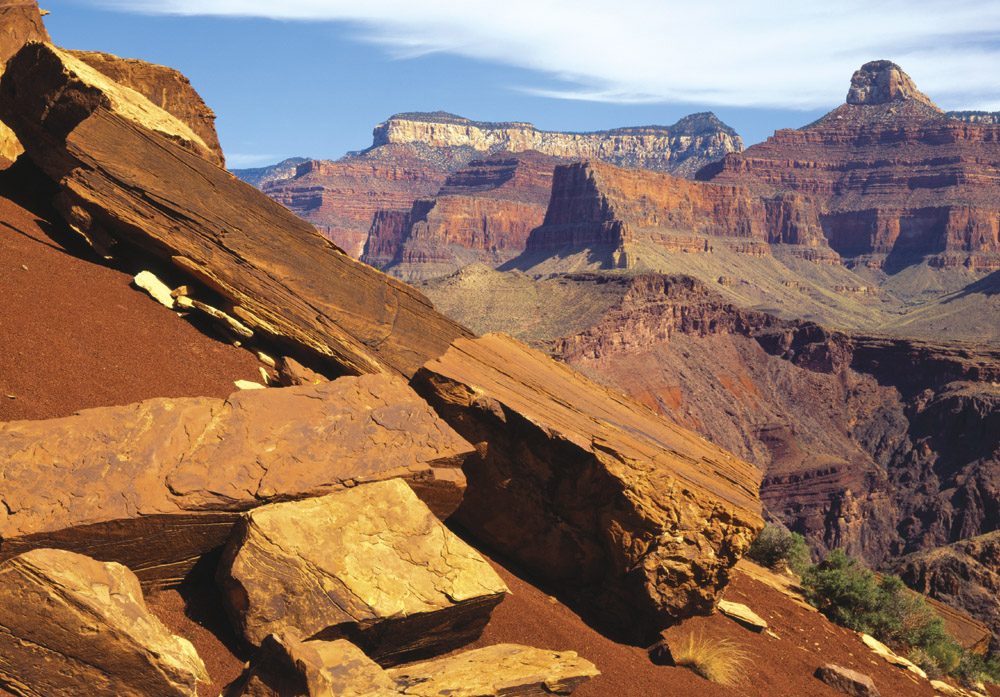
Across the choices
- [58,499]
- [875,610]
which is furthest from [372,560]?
[875,610]

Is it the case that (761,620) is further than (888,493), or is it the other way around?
(888,493)

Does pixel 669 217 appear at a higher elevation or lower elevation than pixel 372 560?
higher

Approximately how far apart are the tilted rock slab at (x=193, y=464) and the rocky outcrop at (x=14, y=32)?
8.79 meters

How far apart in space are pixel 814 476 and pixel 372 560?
79680mm

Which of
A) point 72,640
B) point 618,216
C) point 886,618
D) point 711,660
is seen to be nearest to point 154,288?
point 72,640

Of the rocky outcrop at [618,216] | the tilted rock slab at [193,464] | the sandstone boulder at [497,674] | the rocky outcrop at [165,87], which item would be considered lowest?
the sandstone boulder at [497,674]

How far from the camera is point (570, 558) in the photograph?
9820 mm

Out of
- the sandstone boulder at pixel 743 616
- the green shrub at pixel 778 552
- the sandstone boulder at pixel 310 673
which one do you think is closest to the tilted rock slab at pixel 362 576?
the sandstone boulder at pixel 310 673

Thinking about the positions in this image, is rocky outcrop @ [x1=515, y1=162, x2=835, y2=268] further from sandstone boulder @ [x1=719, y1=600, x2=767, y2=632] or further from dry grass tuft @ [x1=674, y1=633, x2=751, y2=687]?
dry grass tuft @ [x1=674, y1=633, x2=751, y2=687]

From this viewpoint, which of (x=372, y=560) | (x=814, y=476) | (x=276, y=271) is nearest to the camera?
(x=372, y=560)

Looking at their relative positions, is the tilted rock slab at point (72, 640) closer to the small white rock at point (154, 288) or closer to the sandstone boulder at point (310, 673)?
the sandstone boulder at point (310, 673)

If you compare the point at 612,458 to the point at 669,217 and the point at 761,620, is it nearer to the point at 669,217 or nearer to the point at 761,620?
the point at 761,620

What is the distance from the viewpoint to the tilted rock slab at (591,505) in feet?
30.5

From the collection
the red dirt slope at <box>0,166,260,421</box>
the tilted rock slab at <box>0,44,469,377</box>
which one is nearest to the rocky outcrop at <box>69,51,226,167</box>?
the tilted rock slab at <box>0,44,469,377</box>
